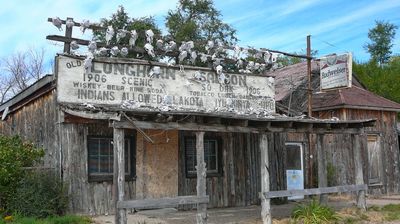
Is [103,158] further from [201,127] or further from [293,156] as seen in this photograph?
[293,156]

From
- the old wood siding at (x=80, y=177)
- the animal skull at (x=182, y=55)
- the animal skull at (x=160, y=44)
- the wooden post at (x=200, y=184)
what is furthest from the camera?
the animal skull at (x=182, y=55)

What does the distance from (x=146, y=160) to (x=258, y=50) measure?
5.17 m

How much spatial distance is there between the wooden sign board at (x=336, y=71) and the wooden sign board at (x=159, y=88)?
Answer: 2.64 meters

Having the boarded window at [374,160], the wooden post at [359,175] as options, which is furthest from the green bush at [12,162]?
the boarded window at [374,160]

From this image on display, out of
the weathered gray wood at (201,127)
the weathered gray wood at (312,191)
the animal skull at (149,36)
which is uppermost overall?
the animal skull at (149,36)

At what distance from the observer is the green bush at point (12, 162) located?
11914mm

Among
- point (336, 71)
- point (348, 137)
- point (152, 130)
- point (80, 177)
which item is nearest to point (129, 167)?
point (152, 130)

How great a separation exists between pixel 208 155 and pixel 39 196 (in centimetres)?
569

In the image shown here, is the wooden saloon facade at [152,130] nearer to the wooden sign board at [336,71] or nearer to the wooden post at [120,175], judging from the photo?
the wooden post at [120,175]

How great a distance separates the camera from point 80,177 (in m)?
13.3

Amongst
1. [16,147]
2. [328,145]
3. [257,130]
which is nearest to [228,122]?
[257,130]

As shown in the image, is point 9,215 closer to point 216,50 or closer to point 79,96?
point 79,96

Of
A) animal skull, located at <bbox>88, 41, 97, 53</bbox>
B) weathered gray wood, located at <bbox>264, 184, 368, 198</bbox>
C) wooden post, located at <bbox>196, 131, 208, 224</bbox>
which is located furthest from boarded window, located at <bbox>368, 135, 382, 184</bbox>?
animal skull, located at <bbox>88, 41, 97, 53</bbox>

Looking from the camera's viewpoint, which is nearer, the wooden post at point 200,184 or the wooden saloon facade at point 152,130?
the wooden post at point 200,184
